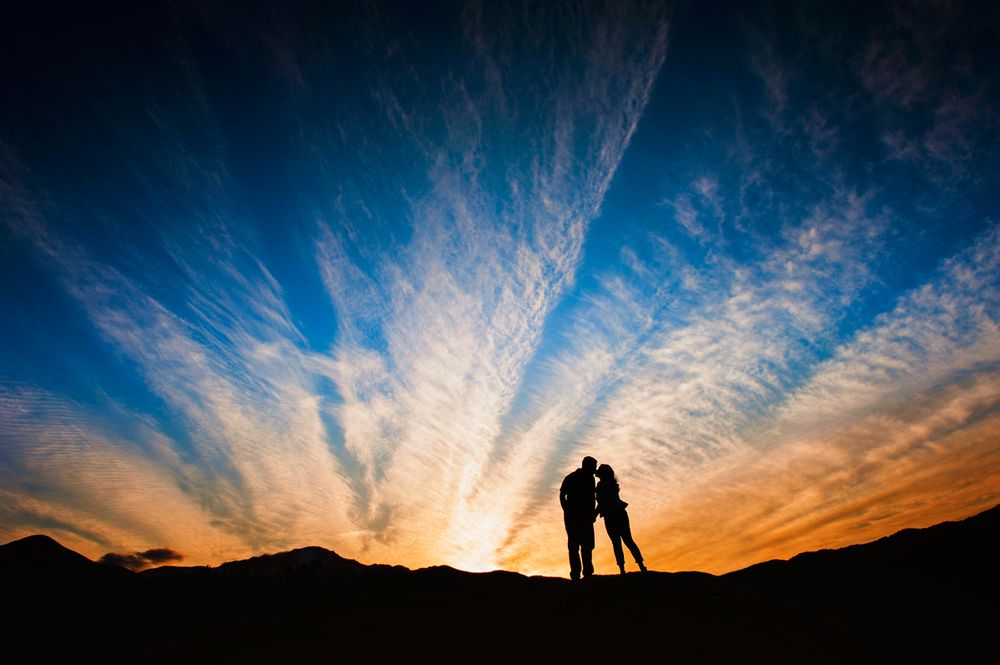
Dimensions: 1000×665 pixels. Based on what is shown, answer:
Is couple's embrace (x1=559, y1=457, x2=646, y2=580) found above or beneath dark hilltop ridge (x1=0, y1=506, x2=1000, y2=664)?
above

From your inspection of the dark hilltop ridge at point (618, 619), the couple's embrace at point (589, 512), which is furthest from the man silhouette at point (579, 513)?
the dark hilltop ridge at point (618, 619)

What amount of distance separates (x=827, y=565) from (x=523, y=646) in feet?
24.1

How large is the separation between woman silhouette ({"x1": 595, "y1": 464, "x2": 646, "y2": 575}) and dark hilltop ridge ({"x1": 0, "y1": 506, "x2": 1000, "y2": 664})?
2.34 feet

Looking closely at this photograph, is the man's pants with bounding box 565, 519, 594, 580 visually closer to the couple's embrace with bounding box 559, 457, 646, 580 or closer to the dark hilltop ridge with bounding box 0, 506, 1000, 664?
the couple's embrace with bounding box 559, 457, 646, 580

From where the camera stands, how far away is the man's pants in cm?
838

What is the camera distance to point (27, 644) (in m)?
7.92

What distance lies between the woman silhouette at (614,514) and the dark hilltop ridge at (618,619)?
713 millimetres

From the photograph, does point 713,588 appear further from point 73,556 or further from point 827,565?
point 73,556

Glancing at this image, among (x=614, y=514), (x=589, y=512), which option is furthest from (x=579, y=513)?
(x=614, y=514)

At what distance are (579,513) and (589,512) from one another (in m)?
0.21

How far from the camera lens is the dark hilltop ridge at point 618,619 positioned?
4395 millimetres

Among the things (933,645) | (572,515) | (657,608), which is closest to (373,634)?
(657,608)

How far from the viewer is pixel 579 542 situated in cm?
852

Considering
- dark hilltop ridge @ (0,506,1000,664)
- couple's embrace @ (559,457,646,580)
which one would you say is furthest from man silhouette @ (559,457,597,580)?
dark hilltop ridge @ (0,506,1000,664)
